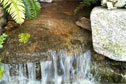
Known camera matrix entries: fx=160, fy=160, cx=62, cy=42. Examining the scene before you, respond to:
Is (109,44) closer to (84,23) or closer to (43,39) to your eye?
(84,23)

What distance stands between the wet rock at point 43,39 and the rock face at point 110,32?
42 cm

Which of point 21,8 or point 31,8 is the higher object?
point 21,8

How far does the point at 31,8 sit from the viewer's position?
4109 mm

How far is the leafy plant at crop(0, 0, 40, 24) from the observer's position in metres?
3.41

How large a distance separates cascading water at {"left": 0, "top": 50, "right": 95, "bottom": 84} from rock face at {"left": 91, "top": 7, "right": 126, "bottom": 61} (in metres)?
0.44

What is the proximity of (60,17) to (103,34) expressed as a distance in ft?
5.59

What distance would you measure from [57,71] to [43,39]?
2.52 feet

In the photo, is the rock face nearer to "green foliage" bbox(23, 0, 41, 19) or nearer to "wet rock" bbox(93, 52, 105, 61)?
"wet rock" bbox(93, 52, 105, 61)

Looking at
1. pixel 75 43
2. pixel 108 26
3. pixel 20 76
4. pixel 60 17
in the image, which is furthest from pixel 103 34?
pixel 20 76

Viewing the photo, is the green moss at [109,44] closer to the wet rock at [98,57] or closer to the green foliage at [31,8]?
the wet rock at [98,57]

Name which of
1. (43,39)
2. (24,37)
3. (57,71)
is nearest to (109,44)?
(57,71)

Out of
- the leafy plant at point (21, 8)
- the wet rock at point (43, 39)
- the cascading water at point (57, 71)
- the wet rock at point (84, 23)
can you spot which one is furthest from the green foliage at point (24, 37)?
the wet rock at point (84, 23)

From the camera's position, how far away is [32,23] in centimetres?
412

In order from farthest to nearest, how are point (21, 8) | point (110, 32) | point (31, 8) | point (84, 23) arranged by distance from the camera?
point (31, 8), point (84, 23), point (21, 8), point (110, 32)
